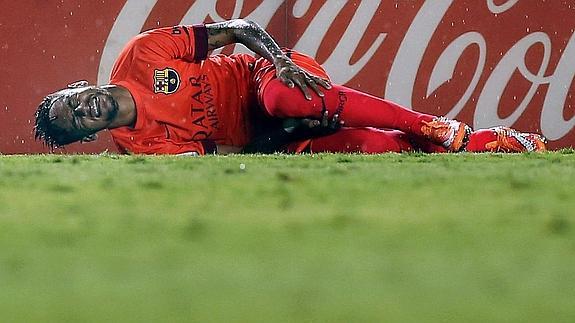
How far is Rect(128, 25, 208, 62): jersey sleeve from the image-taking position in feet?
9.36

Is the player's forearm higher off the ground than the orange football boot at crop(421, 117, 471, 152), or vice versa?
the player's forearm

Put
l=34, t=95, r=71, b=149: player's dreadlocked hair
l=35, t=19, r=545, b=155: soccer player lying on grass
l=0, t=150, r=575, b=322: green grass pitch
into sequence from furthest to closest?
l=34, t=95, r=71, b=149: player's dreadlocked hair, l=35, t=19, r=545, b=155: soccer player lying on grass, l=0, t=150, r=575, b=322: green grass pitch

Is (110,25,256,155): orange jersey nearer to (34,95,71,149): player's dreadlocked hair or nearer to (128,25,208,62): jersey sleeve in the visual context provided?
(128,25,208,62): jersey sleeve

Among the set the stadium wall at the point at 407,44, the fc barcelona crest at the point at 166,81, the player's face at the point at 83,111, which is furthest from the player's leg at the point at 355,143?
the stadium wall at the point at 407,44

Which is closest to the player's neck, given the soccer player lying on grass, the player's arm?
the soccer player lying on grass

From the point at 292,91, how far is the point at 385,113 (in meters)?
0.30

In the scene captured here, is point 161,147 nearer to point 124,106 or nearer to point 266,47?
point 124,106

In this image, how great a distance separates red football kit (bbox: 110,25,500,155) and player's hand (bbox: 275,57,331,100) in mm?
23

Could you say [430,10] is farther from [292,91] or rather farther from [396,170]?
[396,170]

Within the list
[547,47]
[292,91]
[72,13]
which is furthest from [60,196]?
[547,47]

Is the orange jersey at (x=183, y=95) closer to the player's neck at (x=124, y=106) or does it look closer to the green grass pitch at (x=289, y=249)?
the player's neck at (x=124, y=106)

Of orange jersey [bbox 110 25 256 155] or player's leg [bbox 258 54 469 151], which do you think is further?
orange jersey [bbox 110 25 256 155]

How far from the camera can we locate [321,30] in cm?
395

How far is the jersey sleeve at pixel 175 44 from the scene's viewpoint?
285cm
